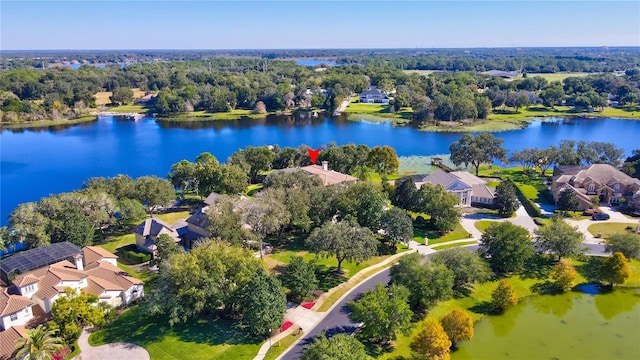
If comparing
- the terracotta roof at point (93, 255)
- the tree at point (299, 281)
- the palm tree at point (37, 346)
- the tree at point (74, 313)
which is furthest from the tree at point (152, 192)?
the palm tree at point (37, 346)

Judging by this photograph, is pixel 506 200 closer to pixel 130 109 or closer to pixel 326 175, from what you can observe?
pixel 326 175

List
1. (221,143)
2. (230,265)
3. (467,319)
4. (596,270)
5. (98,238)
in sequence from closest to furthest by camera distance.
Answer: (467,319)
(230,265)
(596,270)
(98,238)
(221,143)

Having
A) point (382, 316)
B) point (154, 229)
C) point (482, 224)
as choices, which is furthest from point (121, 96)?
point (382, 316)

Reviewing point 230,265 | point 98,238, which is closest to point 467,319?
point 230,265

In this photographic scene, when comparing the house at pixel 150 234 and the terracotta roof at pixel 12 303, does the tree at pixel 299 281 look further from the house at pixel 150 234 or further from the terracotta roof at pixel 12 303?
the terracotta roof at pixel 12 303

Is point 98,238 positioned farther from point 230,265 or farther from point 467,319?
point 467,319
